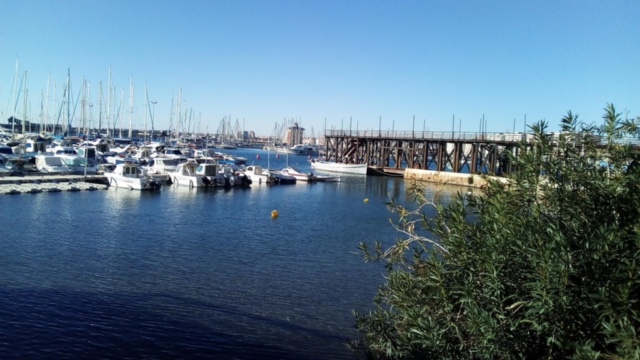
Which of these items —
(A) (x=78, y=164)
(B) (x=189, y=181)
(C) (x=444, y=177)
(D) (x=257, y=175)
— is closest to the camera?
(B) (x=189, y=181)

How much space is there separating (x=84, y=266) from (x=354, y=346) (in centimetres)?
1163

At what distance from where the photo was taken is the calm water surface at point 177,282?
43.9 ft

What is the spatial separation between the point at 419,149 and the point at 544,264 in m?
72.1

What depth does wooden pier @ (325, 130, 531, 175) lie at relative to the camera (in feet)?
217

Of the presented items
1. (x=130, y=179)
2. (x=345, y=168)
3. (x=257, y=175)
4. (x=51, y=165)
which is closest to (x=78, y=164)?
(x=51, y=165)

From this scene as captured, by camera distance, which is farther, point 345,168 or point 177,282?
point 345,168

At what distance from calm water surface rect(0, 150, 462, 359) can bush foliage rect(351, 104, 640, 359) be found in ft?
18.1

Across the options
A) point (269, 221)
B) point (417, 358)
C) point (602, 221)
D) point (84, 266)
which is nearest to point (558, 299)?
point (602, 221)

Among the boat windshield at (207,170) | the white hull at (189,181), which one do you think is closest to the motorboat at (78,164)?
the white hull at (189,181)

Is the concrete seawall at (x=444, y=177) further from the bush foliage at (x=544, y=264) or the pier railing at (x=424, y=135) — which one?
the bush foliage at (x=544, y=264)

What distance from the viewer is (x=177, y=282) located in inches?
726

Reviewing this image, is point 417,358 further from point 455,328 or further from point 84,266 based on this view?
point 84,266

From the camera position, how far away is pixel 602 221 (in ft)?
23.6

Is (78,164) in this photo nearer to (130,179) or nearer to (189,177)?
(130,179)
